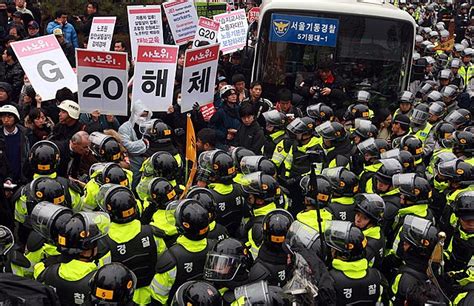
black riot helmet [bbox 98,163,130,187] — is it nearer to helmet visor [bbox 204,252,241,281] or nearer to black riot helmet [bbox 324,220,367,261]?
helmet visor [bbox 204,252,241,281]

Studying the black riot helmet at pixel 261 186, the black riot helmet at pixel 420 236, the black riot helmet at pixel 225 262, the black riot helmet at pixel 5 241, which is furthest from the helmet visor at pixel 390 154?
the black riot helmet at pixel 5 241

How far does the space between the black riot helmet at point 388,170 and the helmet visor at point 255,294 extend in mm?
3218

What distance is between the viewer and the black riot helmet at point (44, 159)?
6000 millimetres

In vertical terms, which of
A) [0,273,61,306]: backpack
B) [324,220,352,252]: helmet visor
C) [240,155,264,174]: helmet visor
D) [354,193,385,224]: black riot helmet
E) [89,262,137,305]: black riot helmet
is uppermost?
[0,273,61,306]: backpack

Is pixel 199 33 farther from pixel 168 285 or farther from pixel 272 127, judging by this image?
pixel 168 285

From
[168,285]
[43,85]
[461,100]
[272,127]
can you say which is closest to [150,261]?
[168,285]

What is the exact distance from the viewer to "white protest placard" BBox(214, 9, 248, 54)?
13.1 m

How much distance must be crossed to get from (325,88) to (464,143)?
313 centimetres

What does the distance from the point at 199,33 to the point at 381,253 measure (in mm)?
7315

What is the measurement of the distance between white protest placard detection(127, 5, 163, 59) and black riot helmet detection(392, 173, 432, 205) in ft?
21.1

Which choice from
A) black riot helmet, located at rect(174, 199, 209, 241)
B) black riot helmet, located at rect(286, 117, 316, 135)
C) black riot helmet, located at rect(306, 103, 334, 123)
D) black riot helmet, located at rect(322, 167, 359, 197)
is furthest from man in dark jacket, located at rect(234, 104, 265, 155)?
black riot helmet, located at rect(174, 199, 209, 241)

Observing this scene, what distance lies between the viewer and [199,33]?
11883 mm

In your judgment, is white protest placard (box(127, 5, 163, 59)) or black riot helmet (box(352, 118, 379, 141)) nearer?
black riot helmet (box(352, 118, 379, 141))

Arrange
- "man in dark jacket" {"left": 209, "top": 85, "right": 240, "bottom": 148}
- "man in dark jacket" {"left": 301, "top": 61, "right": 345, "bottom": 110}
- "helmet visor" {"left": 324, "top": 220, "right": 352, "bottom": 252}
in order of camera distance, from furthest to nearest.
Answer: "man in dark jacket" {"left": 301, "top": 61, "right": 345, "bottom": 110} < "man in dark jacket" {"left": 209, "top": 85, "right": 240, "bottom": 148} < "helmet visor" {"left": 324, "top": 220, "right": 352, "bottom": 252}
